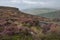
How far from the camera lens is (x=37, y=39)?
16500 mm

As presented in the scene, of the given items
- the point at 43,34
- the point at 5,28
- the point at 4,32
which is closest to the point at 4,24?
the point at 5,28

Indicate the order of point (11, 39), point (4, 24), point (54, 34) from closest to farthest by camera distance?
point (11, 39) < point (54, 34) < point (4, 24)

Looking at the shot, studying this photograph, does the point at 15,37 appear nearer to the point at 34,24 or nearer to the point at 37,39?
the point at 37,39

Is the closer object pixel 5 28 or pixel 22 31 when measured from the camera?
pixel 22 31

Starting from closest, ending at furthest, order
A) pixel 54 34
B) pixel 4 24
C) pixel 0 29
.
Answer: pixel 54 34, pixel 0 29, pixel 4 24

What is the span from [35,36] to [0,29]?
3241mm

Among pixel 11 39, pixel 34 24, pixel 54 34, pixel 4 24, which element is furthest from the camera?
pixel 34 24

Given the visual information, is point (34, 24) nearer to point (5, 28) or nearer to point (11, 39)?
point (5, 28)

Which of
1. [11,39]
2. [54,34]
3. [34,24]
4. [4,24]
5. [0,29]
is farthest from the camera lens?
[34,24]

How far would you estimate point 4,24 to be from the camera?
20609 millimetres

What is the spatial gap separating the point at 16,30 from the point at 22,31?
0.61 meters

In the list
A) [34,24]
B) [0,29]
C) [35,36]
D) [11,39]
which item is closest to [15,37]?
[11,39]

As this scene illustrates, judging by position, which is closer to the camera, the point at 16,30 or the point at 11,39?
the point at 11,39

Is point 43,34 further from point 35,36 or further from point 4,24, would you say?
point 4,24
